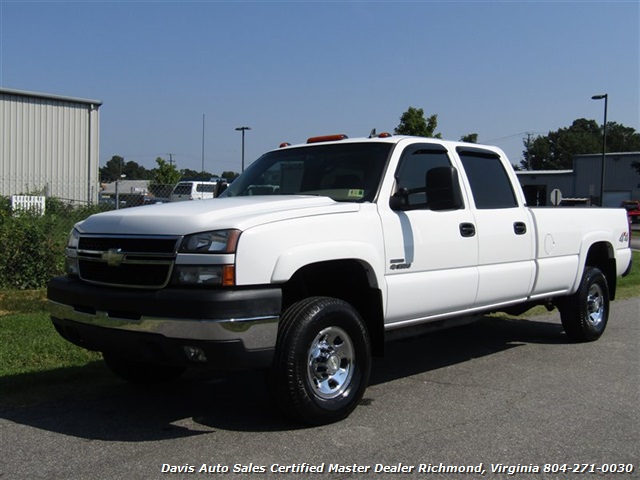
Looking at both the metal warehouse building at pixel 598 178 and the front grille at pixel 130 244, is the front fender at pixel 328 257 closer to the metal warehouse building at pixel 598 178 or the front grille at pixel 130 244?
the front grille at pixel 130 244

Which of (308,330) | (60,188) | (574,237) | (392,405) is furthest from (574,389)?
(60,188)

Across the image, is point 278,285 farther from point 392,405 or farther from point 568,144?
point 568,144

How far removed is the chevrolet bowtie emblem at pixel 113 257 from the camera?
466 cm

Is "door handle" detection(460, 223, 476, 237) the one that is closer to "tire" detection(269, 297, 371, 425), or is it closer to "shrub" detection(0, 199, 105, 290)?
"tire" detection(269, 297, 371, 425)

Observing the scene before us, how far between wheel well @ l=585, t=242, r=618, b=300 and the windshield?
3.71 metres

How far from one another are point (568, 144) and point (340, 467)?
12001cm

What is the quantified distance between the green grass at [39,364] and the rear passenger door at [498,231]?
3.40 m

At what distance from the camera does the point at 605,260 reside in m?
8.41

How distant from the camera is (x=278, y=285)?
4.54 metres

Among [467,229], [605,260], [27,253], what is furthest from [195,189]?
[467,229]

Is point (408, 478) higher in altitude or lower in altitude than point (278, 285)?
lower

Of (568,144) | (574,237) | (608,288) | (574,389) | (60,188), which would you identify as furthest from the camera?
(568,144)

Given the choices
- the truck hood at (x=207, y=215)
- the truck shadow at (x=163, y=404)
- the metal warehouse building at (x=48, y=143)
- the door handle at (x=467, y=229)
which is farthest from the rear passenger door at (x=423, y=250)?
the metal warehouse building at (x=48, y=143)

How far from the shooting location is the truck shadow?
15.6 ft
